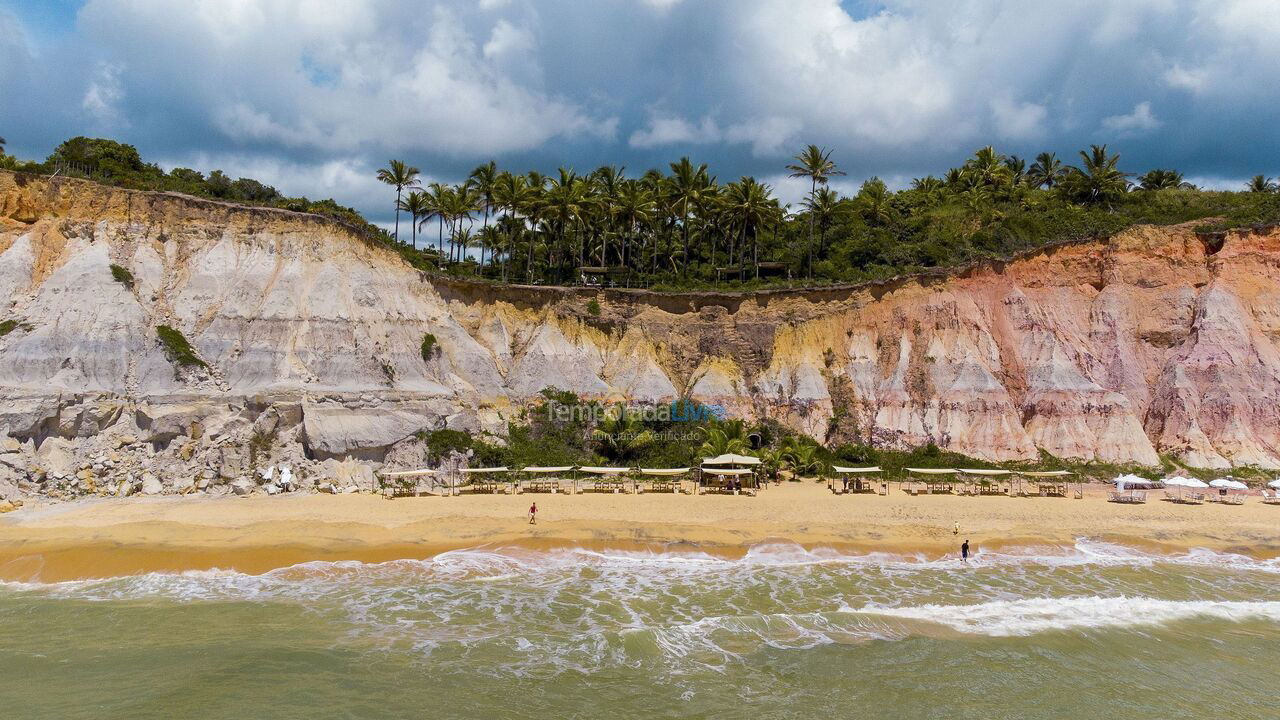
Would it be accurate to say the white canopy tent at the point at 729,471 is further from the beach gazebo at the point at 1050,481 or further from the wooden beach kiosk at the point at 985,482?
the beach gazebo at the point at 1050,481

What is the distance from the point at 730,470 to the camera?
2878 centimetres

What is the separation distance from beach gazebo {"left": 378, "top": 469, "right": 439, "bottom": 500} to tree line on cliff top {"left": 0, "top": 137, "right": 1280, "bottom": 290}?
554 inches

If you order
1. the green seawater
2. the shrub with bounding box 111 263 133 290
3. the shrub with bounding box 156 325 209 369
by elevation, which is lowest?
the green seawater

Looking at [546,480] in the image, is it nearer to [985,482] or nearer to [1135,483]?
[985,482]

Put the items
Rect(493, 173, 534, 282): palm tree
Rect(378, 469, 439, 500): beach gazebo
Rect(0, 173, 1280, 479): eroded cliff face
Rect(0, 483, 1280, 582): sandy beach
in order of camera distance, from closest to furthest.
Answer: Rect(0, 483, 1280, 582): sandy beach
Rect(378, 469, 439, 500): beach gazebo
Rect(0, 173, 1280, 479): eroded cliff face
Rect(493, 173, 534, 282): palm tree

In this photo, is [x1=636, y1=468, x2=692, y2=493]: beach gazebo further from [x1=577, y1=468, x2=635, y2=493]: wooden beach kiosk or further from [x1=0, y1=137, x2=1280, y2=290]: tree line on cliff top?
[x1=0, y1=137, x2=1280, y2=290]: tree line on cliff top

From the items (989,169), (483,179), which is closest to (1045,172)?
(989,169)

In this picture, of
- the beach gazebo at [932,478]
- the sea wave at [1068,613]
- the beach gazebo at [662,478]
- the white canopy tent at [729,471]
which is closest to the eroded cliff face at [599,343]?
the beach gazebo at [932,478]

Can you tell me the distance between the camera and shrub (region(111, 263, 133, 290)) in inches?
1158

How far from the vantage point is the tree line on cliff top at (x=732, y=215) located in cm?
3781

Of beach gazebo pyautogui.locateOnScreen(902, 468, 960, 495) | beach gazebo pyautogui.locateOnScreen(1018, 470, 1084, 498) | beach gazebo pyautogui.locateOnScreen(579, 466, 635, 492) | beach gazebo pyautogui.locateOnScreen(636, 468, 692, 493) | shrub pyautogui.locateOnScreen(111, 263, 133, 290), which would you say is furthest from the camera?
beach gazebo pyautogui.locateOnScreen(902, 468, 960, 495)

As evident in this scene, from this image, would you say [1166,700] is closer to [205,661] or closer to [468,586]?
[468,586]

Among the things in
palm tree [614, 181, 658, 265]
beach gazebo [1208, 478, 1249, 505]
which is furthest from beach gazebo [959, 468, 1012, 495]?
palm tree [614, 181, 658, 265]

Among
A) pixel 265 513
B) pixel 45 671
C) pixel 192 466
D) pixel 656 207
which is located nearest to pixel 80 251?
pixel 192 466
